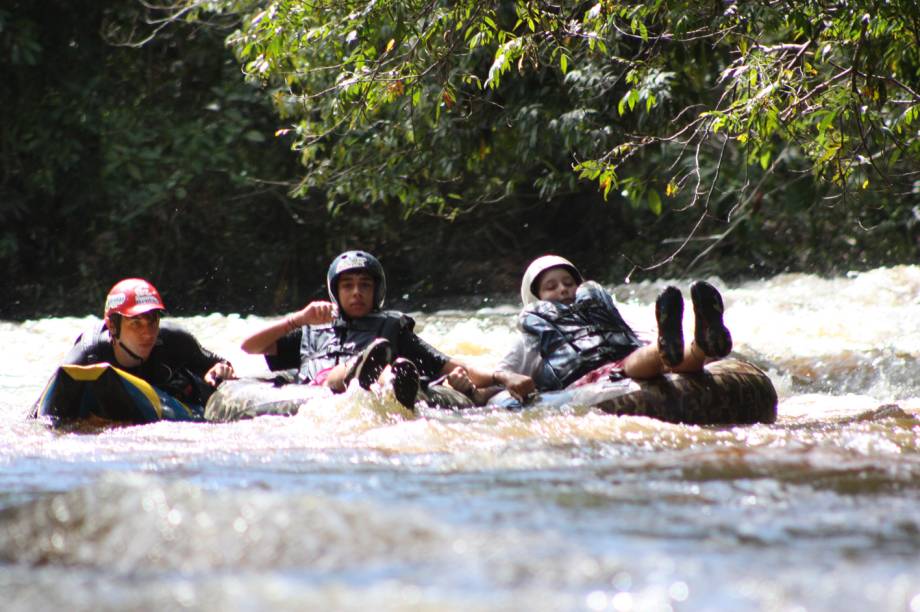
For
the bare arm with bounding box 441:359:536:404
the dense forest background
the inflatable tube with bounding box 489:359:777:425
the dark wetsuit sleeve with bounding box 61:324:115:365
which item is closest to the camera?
the inflatable tube with bounding box 489:359:777:425

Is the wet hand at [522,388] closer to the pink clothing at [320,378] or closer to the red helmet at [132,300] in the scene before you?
the pink clothing at [320,378]

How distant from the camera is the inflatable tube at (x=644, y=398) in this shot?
19.3 ft

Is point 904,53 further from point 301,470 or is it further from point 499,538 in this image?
point 499,538

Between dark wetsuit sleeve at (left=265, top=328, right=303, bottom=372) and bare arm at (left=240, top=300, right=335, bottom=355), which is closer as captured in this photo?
bare arm at (left=240, top=300, right=335, bottom=355)

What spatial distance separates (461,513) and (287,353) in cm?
384

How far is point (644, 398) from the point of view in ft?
19.3

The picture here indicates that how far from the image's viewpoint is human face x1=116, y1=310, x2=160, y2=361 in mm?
6391

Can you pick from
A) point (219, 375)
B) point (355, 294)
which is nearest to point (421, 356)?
point (355, 294)

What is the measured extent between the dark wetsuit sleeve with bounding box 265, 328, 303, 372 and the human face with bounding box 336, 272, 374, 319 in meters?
0.34

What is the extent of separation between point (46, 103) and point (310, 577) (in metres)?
13.3

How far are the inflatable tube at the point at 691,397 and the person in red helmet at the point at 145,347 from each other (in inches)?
74.1

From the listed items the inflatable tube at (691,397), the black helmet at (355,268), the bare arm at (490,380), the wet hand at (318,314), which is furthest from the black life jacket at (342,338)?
the inflatable tube at (691,397)

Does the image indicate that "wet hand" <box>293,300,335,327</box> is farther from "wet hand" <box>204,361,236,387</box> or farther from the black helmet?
"wet hand" <box>204,361,236,387</box>

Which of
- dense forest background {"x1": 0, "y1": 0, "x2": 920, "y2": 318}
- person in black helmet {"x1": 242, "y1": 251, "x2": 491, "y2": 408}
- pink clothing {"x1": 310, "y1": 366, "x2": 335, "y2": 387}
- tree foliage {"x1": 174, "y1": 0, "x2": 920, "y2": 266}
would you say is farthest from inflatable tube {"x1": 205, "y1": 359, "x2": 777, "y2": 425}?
dense forest background {"x1": 0, "y1": 0, "x2": 920, "y2": 318}
